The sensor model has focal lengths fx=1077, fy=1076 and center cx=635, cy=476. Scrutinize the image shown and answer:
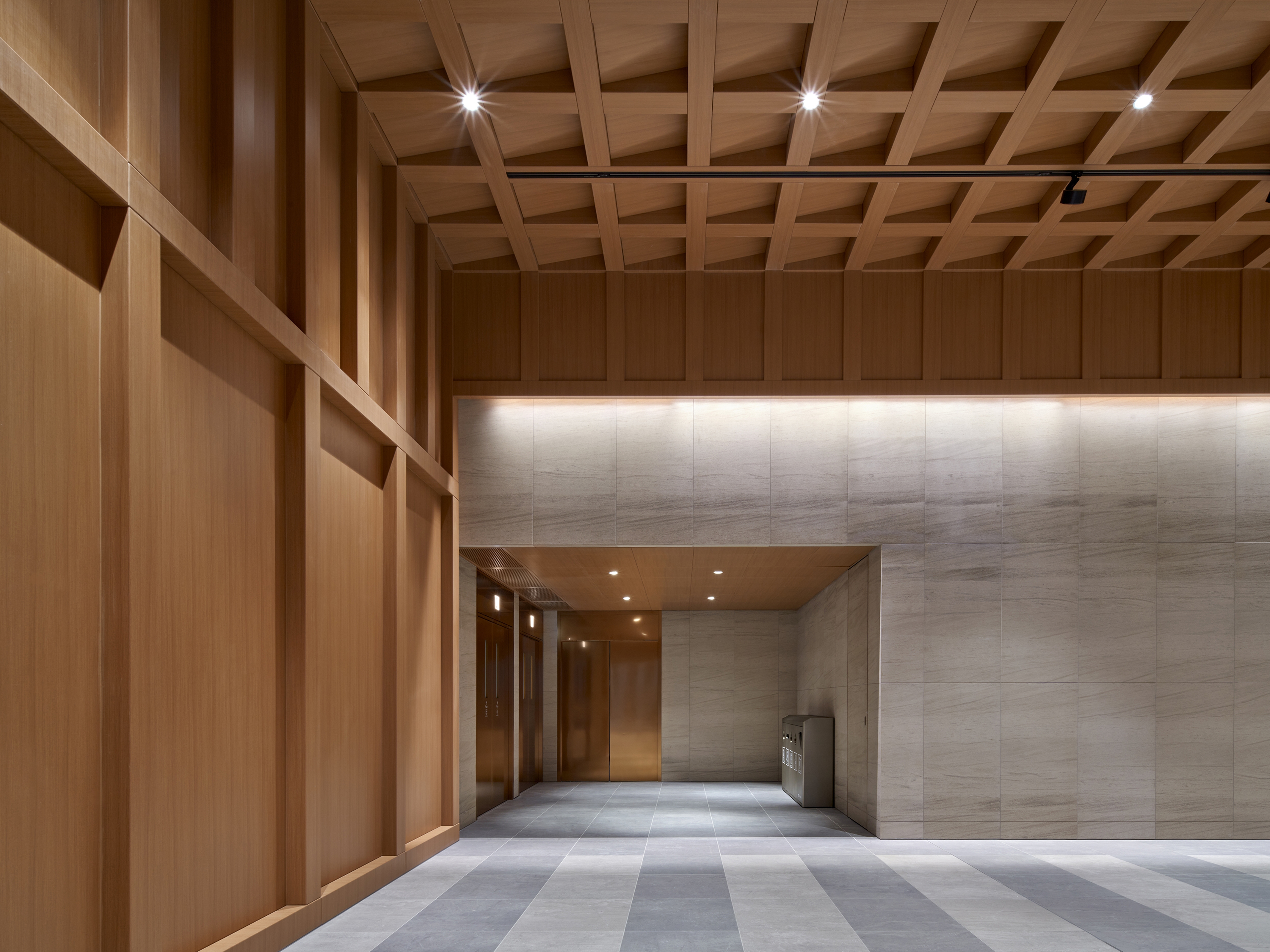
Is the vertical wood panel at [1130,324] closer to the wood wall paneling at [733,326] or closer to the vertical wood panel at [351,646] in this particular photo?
the wood wall paneling at [733,326]

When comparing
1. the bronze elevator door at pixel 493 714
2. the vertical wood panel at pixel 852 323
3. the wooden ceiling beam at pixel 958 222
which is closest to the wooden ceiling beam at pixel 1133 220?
the wooden ceiling beam at pixel 958 222

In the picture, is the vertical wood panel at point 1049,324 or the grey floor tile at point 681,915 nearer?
the grey floor tile at point 681,915

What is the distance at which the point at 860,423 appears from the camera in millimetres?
15586

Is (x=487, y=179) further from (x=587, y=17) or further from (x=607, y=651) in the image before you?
(x=607, y=651)

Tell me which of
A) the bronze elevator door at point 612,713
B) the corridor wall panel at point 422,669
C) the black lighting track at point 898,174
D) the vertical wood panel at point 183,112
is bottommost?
the bronze elevator door at point 612,713

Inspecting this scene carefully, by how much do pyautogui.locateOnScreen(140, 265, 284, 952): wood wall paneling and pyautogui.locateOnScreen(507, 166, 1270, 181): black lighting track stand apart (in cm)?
515

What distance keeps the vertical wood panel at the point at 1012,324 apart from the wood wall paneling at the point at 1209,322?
7.41 ft

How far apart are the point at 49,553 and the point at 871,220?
11.0m

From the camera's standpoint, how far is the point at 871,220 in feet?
45.4

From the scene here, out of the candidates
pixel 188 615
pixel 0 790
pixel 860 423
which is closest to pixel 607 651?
pixel 860 423

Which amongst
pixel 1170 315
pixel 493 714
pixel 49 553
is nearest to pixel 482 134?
pixel 49 553

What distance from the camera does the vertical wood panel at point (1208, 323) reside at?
50.5 ft

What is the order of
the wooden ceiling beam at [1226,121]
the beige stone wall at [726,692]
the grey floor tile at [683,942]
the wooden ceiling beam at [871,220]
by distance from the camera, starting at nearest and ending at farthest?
the grey floor tile at [683,942], the wooden ceiling beam at [1226,121], the wooden ceiling beam at [871,220], the beige stone wall at [726,692]

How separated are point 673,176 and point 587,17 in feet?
10.4
